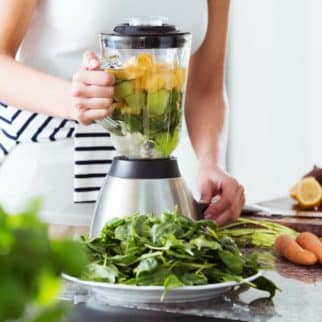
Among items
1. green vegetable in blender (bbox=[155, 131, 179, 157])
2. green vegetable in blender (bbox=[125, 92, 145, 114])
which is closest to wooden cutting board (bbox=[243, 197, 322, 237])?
green vegetable in blender (bbox=[155, 131, 179, 157])

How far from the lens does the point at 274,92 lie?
10.9ft

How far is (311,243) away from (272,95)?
2181 mm

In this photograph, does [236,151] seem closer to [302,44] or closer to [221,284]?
[302,44]

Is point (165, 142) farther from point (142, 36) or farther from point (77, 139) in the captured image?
point (77, 139)

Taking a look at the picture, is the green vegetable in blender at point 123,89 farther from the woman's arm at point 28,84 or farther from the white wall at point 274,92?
the white wall at point 274,92

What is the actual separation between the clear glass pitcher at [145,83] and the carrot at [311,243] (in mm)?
242

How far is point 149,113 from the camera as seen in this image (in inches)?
46.3

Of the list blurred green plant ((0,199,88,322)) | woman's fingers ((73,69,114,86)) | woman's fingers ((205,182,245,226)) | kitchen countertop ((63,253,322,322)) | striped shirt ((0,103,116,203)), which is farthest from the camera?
striped shirt ((0,103,116,203))

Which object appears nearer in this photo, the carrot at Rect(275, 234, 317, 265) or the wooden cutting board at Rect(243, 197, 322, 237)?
the carrot at Rect(275, 234, 317, 265)

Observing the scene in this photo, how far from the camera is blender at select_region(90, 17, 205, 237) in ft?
3.76

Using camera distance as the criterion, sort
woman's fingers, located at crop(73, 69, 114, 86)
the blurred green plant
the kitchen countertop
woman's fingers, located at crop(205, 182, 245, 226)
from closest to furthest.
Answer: the blurred green plant → the kitchen countertop → woman's fingers, located at crop(73, 69, 114, 86) → woman's fingers, located at crop(205, 182, 245, 226)

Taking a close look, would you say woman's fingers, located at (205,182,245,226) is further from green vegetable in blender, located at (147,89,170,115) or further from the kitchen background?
the kitchen background

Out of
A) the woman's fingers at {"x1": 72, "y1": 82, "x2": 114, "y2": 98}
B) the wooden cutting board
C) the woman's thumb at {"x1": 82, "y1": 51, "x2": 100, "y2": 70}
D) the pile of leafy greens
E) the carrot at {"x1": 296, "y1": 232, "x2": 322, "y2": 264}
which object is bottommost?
the wooden cutting board

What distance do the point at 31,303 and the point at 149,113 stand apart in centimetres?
102
